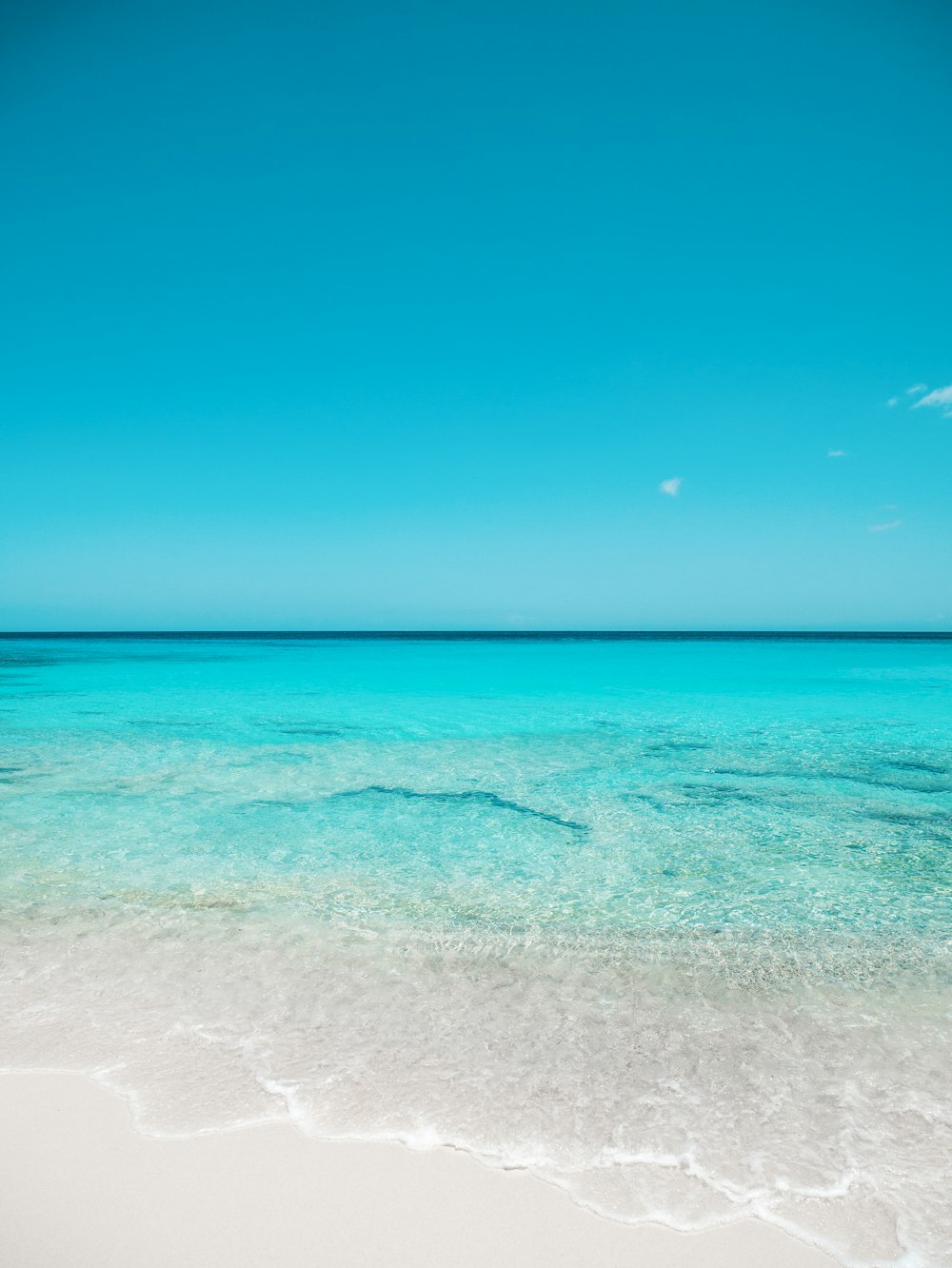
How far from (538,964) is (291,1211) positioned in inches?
62.6

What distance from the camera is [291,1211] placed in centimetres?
174

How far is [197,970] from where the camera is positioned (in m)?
3.04

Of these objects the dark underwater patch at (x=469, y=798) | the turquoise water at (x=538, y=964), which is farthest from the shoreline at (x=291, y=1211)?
A: the dark underwater patch at (x=469, y=798)

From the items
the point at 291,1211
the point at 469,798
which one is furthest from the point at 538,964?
the point at 469,798

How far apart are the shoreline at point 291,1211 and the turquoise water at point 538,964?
3.2 inches

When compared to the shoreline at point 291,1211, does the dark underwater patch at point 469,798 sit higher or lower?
lower

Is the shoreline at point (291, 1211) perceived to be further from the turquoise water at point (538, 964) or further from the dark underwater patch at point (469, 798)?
the dark underwater patch at point (469, 798)

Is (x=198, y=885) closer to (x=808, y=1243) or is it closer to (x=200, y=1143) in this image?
(x=200, y=1143)

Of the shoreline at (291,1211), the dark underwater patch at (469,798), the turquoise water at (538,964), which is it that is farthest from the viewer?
the dark underwater patch at (469,798)

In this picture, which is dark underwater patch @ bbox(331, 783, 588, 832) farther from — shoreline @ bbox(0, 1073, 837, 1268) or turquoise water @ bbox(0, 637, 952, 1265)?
shoreline @ bbox(0, 1073, 837, 1268)

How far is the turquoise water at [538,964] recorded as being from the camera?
78.0 inches

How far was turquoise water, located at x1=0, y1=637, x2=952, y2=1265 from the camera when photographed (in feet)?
6.50

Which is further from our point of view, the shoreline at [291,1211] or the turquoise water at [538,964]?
the turquoise water at [538,964]

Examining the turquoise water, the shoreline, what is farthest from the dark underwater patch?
the shoreline
